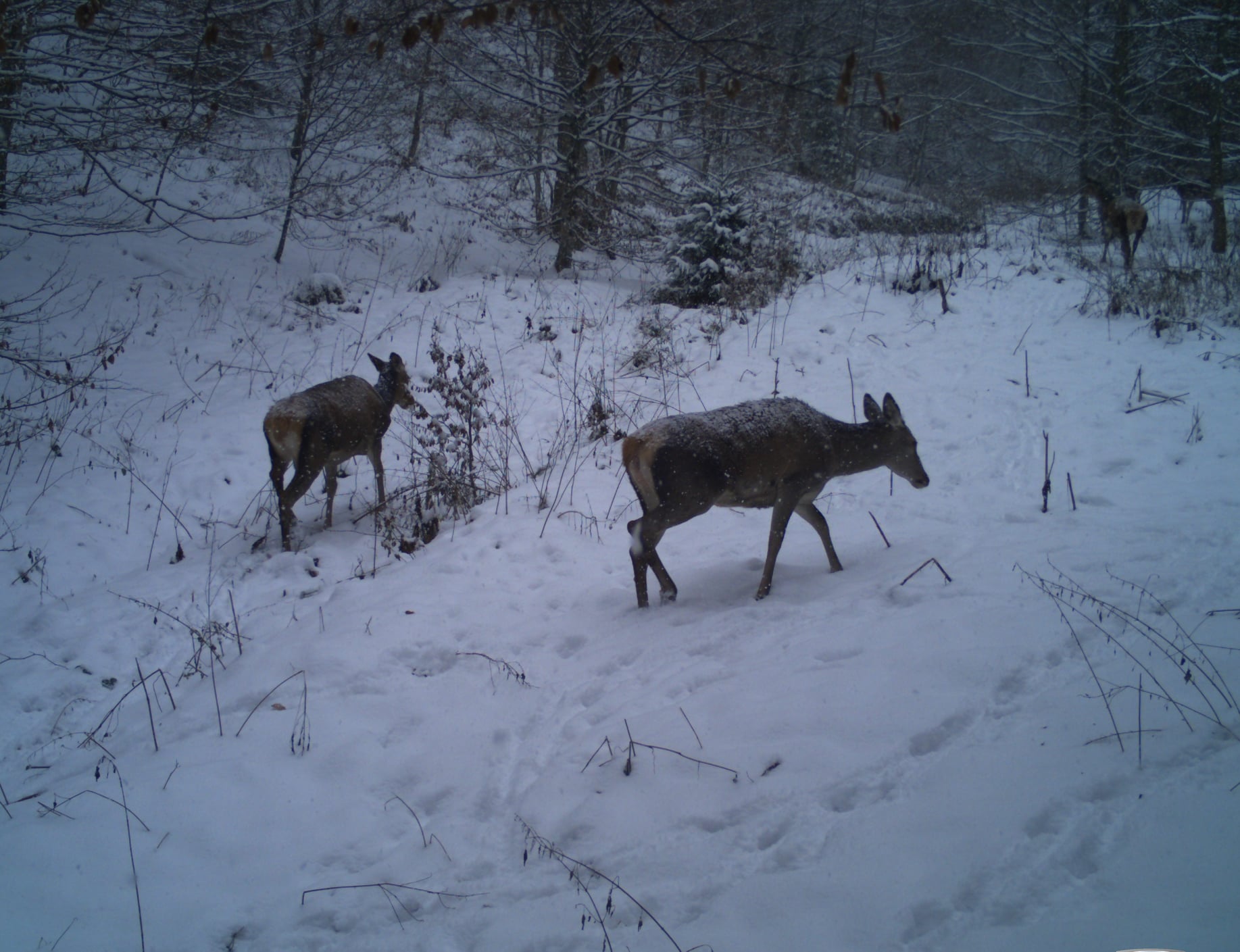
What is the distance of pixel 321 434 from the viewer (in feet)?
24.1

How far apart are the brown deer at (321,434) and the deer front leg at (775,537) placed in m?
4.17

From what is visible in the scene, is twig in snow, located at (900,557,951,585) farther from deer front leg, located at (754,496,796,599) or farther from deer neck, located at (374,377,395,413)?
deer neck, located at (374,377,395,413)

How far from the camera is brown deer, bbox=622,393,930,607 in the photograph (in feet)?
16.6

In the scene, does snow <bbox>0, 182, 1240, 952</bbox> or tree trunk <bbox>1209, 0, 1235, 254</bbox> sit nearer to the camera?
snow <bbox>0, 182, 1240, 952</bbox>

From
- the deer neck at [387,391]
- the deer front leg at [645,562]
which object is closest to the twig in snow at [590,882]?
the deer front leg at [645,562]

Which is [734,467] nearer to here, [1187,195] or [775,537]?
[775,537]

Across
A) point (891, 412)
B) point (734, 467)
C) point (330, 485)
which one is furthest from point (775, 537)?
point (330, 485)

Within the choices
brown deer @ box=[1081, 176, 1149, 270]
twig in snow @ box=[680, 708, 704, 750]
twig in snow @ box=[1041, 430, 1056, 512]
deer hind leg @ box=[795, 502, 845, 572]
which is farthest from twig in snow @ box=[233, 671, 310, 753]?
brown deer @ box=[1081, 176, 1149, 270]

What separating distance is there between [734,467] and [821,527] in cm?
96

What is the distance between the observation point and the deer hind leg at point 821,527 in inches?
220

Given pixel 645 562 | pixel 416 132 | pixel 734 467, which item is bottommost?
pixel 645 562

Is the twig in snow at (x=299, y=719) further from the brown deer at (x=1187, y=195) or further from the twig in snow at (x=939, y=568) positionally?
the brown deer at (x=1187, y=195)

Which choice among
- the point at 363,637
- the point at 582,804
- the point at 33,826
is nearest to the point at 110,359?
the point at 363,637

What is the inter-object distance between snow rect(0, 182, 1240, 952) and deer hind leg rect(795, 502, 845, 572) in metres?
0.15
